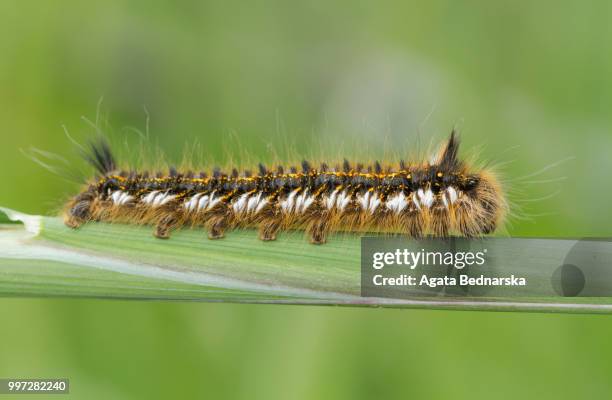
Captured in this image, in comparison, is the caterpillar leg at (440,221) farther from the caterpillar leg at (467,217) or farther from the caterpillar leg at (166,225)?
the caterpillar leg at (166,225)

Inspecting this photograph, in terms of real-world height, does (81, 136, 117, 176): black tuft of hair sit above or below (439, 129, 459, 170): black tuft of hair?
above

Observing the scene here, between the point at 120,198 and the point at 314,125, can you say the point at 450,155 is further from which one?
the point at 120,198

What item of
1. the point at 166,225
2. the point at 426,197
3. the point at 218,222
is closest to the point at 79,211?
the point at 166,225

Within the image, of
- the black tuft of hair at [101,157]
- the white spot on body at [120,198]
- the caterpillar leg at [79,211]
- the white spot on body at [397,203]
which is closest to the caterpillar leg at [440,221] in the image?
the white spot on body at [397,203]

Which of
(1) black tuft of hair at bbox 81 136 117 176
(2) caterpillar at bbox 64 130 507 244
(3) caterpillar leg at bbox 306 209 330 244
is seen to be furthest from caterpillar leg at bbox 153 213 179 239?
(1) black tuft of hair at bbox 81 136 117 176

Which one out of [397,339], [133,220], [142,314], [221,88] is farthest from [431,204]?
[221,88]

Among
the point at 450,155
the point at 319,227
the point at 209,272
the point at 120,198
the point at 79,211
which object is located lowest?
the point at 209,272

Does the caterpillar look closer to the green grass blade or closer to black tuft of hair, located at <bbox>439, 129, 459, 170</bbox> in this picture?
black tuft of hair, located at <bbox>439, 129, 459, 170</bbox>
